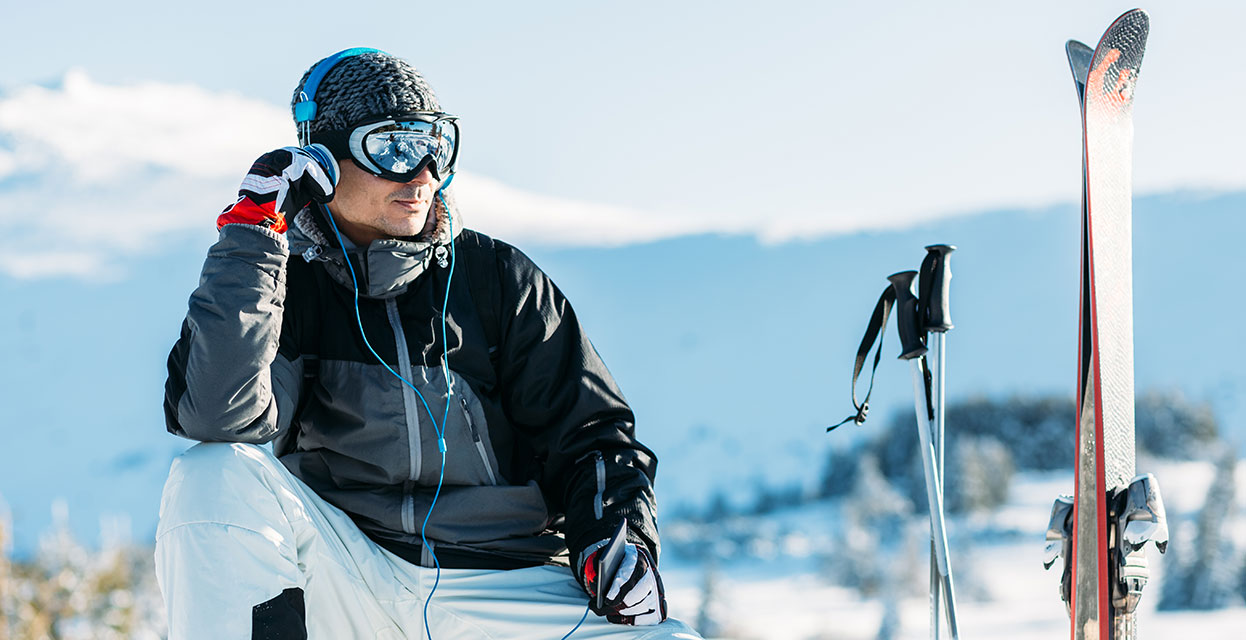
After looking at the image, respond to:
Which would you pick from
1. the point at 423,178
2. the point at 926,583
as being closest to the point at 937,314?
the point at 423,178

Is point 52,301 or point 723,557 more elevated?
point 52,301

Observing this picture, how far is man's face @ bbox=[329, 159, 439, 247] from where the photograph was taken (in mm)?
2217

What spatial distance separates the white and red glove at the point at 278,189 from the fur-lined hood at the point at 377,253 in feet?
0.22

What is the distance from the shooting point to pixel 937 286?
7.48 ft

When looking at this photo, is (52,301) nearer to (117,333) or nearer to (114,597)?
(117,333)

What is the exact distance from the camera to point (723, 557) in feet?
35.4

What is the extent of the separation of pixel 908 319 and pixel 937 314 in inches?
2.4

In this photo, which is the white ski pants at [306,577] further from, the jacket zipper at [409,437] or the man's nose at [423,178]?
the man's nose at [423,178]

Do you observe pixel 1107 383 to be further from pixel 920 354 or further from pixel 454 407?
pixel 454 407

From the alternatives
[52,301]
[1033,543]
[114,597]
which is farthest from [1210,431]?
[52,301]

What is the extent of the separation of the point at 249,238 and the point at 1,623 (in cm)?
446

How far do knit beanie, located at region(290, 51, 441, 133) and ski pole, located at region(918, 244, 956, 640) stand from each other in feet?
3.54

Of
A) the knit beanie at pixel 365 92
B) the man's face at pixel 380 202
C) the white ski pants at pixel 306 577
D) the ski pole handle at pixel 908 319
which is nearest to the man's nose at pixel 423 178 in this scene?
the man's face at pixel 380 202

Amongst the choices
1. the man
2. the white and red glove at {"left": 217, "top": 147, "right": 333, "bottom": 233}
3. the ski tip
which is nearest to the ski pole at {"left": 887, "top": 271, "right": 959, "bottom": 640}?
the ski tip
